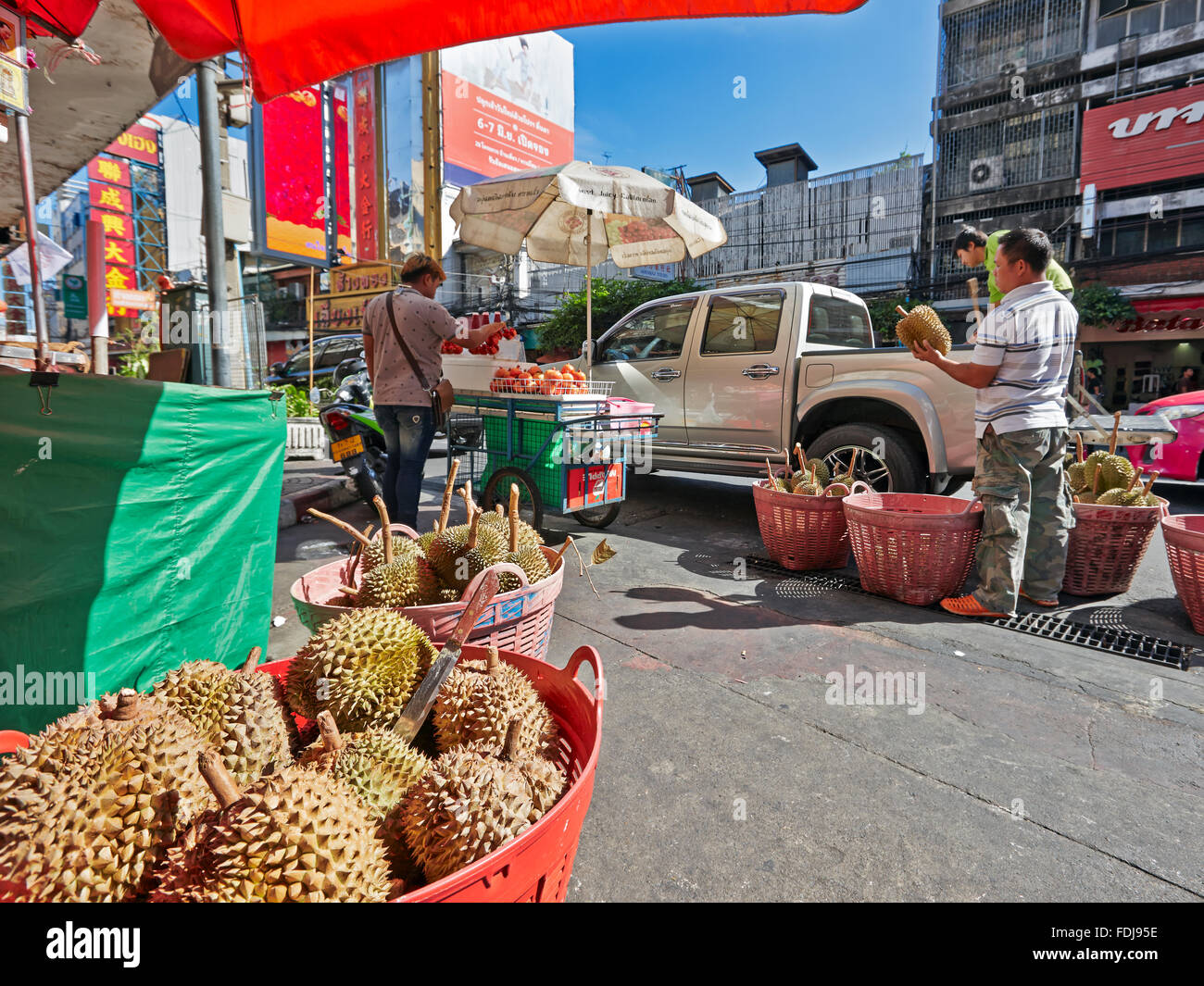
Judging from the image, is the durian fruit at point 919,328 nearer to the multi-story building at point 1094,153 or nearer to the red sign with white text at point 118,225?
the multi-story building at point 1094,153

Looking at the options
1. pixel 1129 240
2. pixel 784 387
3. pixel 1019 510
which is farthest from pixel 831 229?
pixel 1019 510

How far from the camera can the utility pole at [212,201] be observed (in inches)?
170

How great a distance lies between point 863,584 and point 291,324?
109 ft

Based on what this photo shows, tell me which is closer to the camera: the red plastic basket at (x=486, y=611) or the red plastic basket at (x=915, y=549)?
the red plastic basket at (x=486, y=611)

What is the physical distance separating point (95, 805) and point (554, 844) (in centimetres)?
64

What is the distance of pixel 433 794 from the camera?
1039 mm

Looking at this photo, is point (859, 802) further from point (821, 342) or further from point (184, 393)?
point (821, 342)

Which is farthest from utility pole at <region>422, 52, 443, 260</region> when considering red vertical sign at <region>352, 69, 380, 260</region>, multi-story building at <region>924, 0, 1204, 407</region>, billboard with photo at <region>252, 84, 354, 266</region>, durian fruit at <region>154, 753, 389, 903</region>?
multi-story building at <region>924, 0, 1204, 407</region>

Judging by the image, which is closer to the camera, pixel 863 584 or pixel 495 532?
pixel 495 532

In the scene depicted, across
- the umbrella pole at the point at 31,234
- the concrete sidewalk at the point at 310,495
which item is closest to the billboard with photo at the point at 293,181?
the concrete sidewalk at the point at 310,495

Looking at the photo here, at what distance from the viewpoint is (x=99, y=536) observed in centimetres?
199

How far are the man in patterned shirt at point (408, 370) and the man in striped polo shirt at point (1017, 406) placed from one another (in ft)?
10.3

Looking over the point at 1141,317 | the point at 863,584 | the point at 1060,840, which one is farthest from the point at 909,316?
the point at 1141,317

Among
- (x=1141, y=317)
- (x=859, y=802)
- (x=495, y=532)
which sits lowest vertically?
(x=859, y=802)
